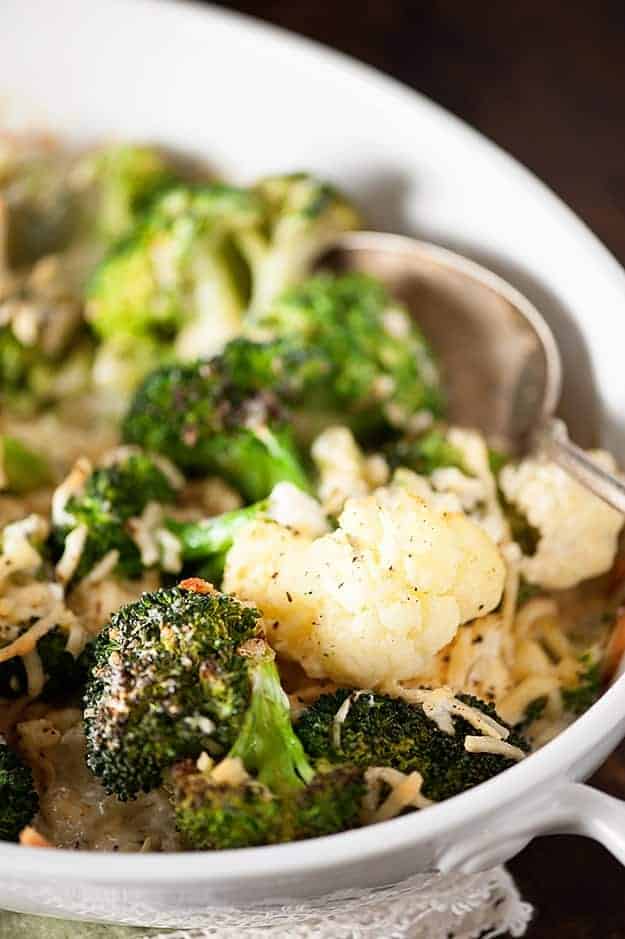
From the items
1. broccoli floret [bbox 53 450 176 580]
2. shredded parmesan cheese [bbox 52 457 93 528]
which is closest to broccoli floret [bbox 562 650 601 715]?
broccoli floret [bbox 53 450 176 580]

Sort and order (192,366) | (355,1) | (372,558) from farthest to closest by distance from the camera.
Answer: (355,1), (192,366), (372,558)

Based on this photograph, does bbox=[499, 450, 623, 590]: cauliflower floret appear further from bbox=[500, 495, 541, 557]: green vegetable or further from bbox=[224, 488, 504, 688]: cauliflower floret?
bbox=[224, 488, 504, 688]: cauliflower floret

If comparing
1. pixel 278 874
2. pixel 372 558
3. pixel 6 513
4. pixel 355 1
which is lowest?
pixel 6 513

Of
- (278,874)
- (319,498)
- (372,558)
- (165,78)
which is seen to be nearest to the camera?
(278,874)

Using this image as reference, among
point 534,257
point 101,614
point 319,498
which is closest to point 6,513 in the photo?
point 101,614

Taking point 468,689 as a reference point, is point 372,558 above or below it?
above

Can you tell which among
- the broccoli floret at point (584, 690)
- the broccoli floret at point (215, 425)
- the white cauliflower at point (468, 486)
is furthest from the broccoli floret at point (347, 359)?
the broccoli floret at point (584, 690)

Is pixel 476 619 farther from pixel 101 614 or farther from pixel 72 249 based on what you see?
pixel 72 249

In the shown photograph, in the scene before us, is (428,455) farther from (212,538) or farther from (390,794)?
(390,794)

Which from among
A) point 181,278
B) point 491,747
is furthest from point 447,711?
point 181,278
